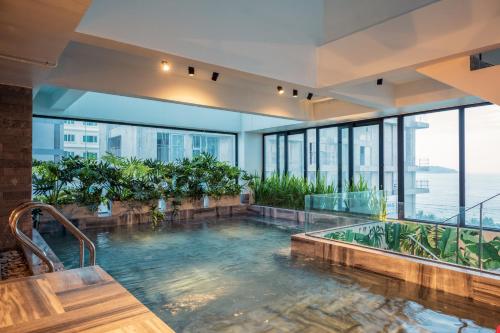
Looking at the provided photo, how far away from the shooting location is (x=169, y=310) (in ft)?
9.22

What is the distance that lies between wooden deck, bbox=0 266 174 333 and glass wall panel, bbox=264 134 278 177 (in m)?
9.55

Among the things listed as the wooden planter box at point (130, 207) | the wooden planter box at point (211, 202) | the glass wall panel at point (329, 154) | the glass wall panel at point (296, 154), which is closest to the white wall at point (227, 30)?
the glass wall panel at point (329, 154)

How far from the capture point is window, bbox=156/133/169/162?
360 inches

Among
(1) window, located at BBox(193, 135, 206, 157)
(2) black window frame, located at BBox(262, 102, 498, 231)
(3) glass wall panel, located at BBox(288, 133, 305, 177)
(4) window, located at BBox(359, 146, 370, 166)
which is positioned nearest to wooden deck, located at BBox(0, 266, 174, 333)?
(2) black window frame, located at BBox(262, 102, 498, 231)

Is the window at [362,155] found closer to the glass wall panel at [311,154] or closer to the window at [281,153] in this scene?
the glass wall panel at [311,154]

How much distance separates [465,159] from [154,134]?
7422 mm

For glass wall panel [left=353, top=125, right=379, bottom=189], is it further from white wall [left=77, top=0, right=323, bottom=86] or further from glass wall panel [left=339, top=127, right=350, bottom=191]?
Answer: white wall [left=77, top=0, right=323, bottom=86]

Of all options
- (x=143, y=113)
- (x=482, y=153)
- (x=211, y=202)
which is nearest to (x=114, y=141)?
(x=143, y=113)

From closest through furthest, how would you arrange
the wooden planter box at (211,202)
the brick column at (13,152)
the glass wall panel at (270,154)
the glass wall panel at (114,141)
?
the brick column at (13,152) → the glass wall panel at (114,141) → the wooden planter box at (211,202) → the glass wall panel at (270,154)

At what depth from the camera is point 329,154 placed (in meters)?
9.21

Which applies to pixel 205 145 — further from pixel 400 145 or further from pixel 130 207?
pixel 400 145

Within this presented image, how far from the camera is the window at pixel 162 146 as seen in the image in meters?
9.13

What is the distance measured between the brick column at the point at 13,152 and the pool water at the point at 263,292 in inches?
35.8

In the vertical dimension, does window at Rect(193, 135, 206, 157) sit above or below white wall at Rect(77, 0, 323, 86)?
below
